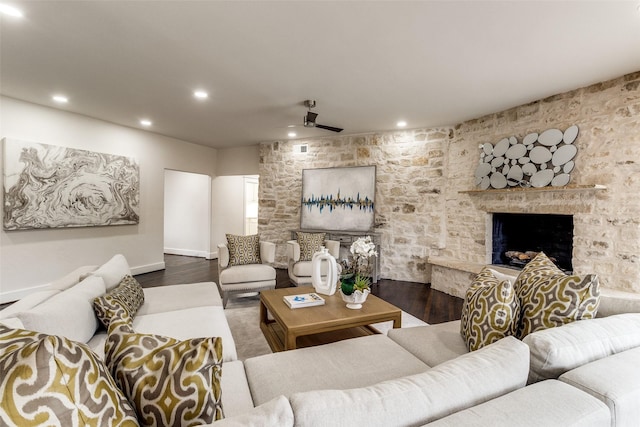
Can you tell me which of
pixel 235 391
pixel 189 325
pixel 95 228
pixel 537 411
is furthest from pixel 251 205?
pixel 537 411

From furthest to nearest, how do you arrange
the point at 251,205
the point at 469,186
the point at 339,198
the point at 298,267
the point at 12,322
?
the point at 251,205
the point at 339,198
the point at 469,186
the point at 298,267
the point at 12,322

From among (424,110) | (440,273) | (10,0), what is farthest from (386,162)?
(10,0)

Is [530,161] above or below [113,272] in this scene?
above

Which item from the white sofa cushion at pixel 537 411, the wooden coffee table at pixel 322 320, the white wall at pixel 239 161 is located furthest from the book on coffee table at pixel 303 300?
the white wall at pixel 239 161

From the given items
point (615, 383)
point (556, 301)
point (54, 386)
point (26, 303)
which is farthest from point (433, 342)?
point (26, 303)

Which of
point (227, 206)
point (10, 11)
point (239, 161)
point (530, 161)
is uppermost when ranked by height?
point (10, 11)

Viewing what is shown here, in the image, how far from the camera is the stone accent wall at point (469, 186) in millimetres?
2844

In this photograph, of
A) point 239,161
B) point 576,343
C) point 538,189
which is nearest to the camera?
point 576,343

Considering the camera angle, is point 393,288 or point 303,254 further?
point 393,288

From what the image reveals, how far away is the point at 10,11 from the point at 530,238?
5612 mm

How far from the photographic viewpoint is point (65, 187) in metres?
3.99

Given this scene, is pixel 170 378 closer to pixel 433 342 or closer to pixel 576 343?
pixel 576 343

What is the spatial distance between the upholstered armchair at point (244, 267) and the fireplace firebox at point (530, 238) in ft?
10.5

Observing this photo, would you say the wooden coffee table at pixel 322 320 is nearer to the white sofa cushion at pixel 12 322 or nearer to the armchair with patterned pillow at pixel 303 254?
the white sofa cushion at pixel 12 322
